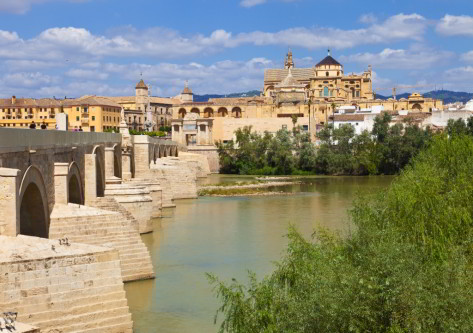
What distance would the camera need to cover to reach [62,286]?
11.4m

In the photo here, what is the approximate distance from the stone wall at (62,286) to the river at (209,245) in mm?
1735

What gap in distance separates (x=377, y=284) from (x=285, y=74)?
89831mm

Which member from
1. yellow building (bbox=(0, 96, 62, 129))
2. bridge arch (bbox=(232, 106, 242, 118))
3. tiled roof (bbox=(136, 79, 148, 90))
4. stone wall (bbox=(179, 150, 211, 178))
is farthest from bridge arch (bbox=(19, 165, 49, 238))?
tiled roof (bbox=(136, 79, 148, 90))

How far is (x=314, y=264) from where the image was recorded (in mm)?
11734

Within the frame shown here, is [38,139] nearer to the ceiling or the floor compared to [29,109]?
nearer to the floor

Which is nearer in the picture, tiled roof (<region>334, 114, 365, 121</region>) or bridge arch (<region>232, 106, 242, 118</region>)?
tiled roof (<region>334, 114, 365, 121</region>)

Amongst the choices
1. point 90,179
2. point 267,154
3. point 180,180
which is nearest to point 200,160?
point 267,154

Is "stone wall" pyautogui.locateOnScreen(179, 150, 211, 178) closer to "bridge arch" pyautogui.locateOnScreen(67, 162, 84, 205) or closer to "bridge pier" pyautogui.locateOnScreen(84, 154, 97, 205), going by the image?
"bridge pier" pyautogui.locateOnScreen(84, 154, 97, 205)

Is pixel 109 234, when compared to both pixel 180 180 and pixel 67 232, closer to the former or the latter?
pixel 67 232

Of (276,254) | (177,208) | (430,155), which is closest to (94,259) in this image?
(276,254)

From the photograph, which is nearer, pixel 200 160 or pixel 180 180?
pixel 180 180

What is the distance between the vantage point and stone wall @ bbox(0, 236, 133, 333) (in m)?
10.8

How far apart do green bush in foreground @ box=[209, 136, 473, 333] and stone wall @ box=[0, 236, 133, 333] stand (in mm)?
1933

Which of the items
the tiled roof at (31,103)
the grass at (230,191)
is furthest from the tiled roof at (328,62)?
the grass at (230,191)
